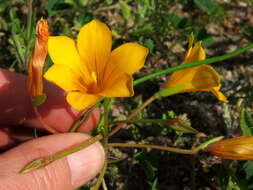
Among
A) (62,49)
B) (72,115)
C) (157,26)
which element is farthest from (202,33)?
(62,49)

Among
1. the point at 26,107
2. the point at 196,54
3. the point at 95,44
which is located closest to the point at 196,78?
the point at 196,54

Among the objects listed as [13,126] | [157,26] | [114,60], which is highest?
[157,26]

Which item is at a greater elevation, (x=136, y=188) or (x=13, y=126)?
(x=13, y=126)

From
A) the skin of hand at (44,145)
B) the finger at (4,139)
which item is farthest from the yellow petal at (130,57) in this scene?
the finger at (4,139)

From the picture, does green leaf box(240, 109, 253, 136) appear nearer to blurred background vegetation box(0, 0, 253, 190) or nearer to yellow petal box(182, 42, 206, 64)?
blurred background vegetation box(0, 0, 253, 190)

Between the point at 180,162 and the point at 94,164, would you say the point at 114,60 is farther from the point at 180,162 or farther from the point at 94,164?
the point at 180,162

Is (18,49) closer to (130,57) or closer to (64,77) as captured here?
(64,77)
